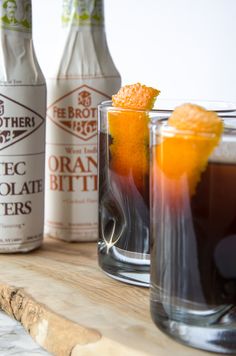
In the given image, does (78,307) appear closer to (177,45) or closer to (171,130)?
(171,130)

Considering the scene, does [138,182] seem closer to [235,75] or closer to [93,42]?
[93,42]

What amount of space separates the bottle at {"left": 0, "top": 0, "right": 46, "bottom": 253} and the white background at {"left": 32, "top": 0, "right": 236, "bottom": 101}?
0.28ft

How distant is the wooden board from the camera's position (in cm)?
74

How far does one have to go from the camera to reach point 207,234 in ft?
2.34

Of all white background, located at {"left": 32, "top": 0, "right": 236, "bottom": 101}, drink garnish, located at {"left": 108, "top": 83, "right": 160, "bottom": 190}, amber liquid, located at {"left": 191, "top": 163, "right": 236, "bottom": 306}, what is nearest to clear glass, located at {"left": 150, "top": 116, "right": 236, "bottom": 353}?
amber liquid, located at {"left": 191, "top": 163, "right": 236, "bottom": 306}

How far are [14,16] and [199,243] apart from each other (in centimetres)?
46

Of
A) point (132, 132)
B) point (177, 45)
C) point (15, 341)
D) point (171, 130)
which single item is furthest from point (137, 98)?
point (177, 45)

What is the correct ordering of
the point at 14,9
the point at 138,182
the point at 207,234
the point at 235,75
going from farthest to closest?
the point at 235,75, the point at 14,9, the point at 138,182, the point at 207,234

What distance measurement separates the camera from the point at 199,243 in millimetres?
718

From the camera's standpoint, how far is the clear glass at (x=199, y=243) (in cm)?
70

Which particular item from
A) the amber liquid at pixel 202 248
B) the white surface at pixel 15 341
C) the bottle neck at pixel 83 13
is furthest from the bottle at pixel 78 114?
the amber liquid at pixel 202 248

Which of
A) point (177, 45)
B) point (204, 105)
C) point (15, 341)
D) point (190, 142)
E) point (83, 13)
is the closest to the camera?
point (190, 142)

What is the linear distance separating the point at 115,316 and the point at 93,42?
44cm

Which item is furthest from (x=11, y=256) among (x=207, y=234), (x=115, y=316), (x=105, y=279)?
(x=207, y=234)
